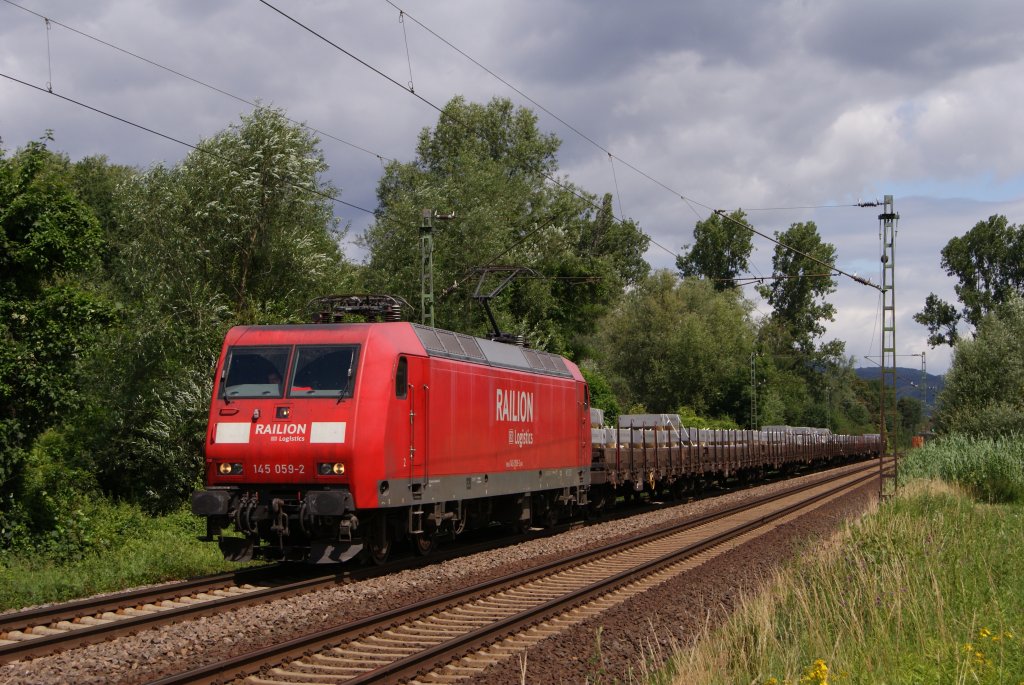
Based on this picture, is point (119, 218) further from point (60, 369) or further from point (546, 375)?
point (546, 375)

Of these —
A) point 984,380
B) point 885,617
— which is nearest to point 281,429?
point 885,617

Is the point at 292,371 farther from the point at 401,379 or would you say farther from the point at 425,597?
the point at 425,597

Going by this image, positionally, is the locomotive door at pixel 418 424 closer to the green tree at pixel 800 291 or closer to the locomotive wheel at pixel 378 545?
the locomotive wheel at pixel 378 545

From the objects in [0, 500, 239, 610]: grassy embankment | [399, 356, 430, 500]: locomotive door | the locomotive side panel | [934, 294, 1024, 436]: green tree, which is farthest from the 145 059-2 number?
[934, 294, 1024, 436]: green tree

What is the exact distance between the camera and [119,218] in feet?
97.6

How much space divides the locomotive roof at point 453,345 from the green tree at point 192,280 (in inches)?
340

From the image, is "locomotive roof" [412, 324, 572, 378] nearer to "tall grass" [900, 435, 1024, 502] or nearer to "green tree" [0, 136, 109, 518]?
"green tree" [0, 136, 109, 518]

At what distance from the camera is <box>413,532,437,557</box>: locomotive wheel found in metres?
16.3

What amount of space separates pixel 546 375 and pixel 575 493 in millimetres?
3193

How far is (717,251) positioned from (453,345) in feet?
256

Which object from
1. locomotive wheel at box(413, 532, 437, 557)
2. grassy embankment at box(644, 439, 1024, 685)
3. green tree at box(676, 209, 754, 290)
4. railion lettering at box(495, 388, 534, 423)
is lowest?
locomotive wheel at box(413, 532, 437, 557)

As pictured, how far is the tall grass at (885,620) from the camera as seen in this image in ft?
24.1

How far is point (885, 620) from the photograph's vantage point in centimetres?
931

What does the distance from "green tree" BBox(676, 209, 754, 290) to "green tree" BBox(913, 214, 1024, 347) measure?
2030cm
